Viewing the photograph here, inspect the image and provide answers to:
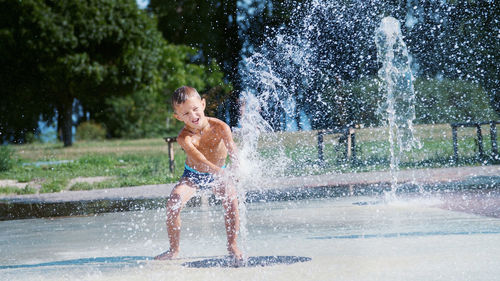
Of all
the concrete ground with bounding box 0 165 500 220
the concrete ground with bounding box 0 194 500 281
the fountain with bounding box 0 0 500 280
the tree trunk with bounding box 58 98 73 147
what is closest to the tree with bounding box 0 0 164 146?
the tree trunk with bounding box 58 98 73 147

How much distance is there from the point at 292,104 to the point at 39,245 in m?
13.7

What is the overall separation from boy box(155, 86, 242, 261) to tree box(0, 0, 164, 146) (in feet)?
73.1

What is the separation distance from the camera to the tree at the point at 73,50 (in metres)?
25.6

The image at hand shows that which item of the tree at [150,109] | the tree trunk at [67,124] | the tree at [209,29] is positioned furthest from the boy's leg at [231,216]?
the tree at [150,109]

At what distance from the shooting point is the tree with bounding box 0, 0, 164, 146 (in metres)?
25.6

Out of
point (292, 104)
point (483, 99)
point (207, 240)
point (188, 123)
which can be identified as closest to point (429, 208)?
point (207, 240)

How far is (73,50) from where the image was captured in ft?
87.0

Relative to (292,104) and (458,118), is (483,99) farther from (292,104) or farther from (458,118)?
(292,104)

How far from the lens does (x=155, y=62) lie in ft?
93.9

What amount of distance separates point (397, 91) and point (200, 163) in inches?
720

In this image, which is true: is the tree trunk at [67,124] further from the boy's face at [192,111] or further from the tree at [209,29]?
the boy's face at [192,111]

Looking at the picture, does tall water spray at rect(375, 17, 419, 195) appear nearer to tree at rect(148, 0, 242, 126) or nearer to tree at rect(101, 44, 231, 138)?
tree at rect(148, 0, 242, 126)

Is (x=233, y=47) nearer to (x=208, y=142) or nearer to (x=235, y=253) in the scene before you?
(x=208, y=142)

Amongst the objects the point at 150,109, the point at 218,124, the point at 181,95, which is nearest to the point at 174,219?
the point at 218,124
